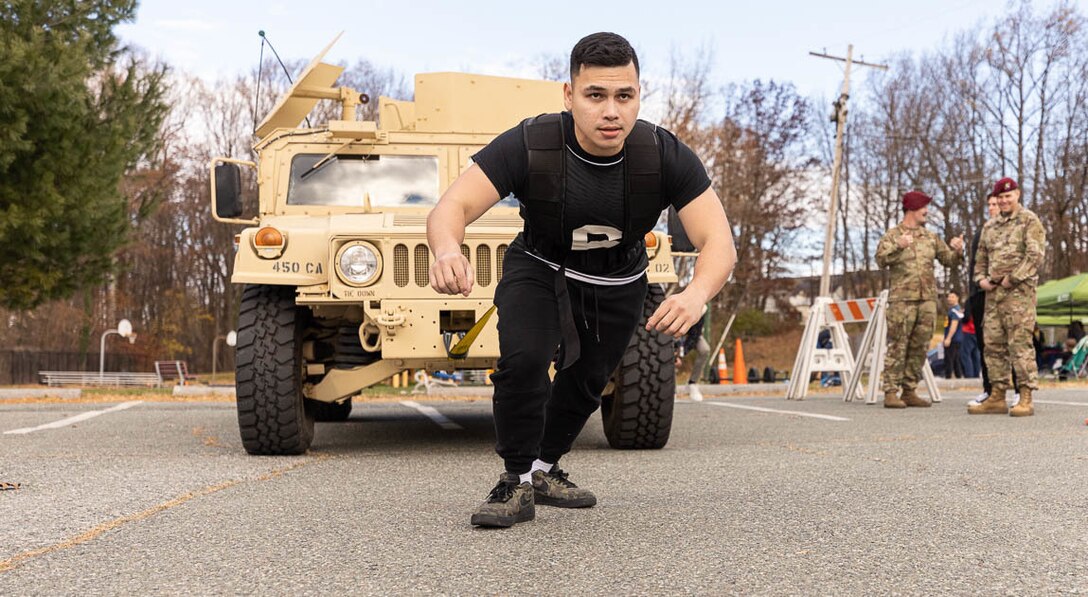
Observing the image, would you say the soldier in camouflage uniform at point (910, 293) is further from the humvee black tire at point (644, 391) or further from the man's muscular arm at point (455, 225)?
the man's muscular arm at point (455, 225)

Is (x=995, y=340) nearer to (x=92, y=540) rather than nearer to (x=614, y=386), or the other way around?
(x=614, y=386)

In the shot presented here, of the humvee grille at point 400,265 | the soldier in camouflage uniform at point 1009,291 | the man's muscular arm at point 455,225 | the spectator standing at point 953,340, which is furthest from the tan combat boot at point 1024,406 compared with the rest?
the spectator standing at point 953,340

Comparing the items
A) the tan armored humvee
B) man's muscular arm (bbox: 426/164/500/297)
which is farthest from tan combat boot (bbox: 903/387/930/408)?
man's muscular arm (bbox: 426/164/500/297)

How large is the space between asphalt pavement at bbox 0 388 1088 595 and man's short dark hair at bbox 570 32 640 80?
4.97 feet

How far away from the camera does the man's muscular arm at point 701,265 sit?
3061 mm

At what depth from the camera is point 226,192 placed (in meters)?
7.29

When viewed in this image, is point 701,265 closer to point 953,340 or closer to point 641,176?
point 641,176

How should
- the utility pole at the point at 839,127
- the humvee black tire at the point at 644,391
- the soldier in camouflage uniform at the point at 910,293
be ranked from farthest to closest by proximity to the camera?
the utility pole at the point at 839,127, the soldier in camouflage uniform at the point at 910,293, the humvee black tire at the point at 644,391

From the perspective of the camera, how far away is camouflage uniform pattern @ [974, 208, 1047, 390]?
8.80 meters

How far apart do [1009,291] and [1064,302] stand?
52.9ft

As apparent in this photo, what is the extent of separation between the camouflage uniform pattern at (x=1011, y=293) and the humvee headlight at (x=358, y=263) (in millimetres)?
5527

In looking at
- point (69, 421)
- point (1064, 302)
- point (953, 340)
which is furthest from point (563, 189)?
point (1064, 302)

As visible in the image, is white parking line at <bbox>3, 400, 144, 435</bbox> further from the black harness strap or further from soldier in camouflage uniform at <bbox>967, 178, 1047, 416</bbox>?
soldier in camouflage uniform at <bbox>967, 178, 1047, 416</bbox>

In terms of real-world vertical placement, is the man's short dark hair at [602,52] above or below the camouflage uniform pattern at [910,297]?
above
